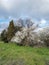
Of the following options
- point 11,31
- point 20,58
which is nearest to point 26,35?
point 11,31

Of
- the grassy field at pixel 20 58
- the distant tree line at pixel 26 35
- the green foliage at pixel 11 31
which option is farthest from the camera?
the green foliage at pixel 11 31

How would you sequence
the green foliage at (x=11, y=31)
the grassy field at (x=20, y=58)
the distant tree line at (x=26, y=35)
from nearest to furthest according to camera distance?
the grassy field at (x=20, y=58), the distant tree line at (x=26, y=35), the green foliage at (x=11, y=31)

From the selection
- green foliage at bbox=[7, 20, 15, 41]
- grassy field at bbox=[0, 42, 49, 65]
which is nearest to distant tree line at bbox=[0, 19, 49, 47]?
green foliage at bbox=[7, 20, 15, 41]

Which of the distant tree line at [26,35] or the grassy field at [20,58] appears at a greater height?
the distant tree line at [26,35]

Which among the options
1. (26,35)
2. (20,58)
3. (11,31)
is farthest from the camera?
(11,31)

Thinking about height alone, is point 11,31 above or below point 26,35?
above

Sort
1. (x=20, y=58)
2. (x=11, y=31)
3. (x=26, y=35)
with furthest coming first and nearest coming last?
(x=11, y=31) → (x=26, y=35) → (x=20, y=58)

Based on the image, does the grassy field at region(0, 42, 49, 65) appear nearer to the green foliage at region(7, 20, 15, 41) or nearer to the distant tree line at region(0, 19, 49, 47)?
the distant tree line at region(0, 19, 49, 47)

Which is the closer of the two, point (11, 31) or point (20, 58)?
point (20, 58)

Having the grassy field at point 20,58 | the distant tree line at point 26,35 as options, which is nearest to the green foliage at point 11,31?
the distant tree line at point 26,35

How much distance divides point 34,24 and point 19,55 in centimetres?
984

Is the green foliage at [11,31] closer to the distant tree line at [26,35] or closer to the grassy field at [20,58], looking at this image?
the distant tree line at [26,35]

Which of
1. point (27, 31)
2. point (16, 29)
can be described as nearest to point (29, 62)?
point (27, 31)

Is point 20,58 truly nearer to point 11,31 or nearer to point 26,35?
point 26,35
